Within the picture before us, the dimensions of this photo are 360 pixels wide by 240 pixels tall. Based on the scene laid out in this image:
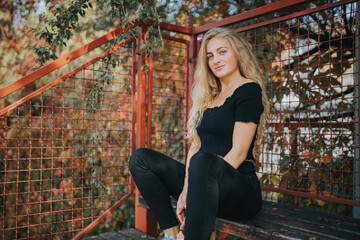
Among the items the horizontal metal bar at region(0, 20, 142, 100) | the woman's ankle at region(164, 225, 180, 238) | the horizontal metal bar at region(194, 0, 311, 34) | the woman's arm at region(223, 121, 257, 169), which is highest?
the horizontal metal bar at region(194, 0, 311, 34)

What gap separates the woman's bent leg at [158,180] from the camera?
68.8 inches

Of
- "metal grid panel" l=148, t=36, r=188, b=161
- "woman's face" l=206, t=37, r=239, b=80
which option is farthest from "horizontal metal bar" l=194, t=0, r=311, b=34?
"metal grid panel" l=148, t=36, r=188, b=161

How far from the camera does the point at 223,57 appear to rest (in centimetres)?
190

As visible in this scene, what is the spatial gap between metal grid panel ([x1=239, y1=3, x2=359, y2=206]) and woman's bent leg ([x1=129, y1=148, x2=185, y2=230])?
735mm

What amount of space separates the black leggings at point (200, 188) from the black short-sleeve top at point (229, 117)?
0.17 m

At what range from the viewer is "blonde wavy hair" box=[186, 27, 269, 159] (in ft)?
6.14

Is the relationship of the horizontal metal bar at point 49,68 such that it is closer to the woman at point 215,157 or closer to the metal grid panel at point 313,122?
the woman at point 215,157

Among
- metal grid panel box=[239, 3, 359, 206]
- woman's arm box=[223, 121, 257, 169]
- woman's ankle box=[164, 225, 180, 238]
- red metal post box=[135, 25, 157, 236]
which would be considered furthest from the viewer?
red metal post box=[135, 25, 157, 236]

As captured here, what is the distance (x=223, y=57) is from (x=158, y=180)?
82 centimetres

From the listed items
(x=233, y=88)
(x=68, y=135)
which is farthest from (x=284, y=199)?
(x=68, y=135)

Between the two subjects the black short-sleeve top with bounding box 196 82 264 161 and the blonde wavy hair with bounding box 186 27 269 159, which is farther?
the blonde wavy hair with bounding box 186 27 269 159

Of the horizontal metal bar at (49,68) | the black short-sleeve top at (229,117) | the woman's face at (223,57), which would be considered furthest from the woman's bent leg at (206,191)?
the horizontal metal bar at (49,68)

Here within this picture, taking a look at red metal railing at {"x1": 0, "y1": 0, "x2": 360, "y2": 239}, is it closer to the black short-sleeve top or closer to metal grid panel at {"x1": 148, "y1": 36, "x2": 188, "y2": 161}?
metal grid panel at {"x1": 148, "y1": 36, "x2": 188, "y2": 161}

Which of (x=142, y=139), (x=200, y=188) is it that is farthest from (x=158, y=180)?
(x=142, y=139)
